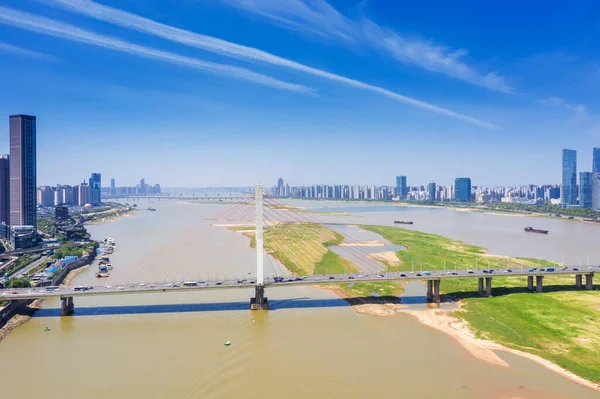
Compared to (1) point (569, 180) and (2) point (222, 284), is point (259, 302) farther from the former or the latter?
(1) point (569, 180)

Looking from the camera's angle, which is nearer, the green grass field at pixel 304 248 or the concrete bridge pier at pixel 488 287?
the concrete bridge pier at pixel 488 287

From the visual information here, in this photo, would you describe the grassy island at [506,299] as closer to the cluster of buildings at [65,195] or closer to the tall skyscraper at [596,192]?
the tall skyscraper at [596,192]

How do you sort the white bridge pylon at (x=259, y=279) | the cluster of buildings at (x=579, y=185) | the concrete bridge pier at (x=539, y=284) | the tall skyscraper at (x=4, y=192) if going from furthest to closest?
the cluster of buildings at (x=579, y=185) < the tall skyscraper at (x=4, y=192) < the concrete bridge pier at (x=539, y=284) < the white bridge pylon at (x=259, y=279)

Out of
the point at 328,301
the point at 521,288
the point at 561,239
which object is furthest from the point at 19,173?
the point at 561,239

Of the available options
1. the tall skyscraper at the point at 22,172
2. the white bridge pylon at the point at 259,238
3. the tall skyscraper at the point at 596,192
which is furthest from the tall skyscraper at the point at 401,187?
the white bridge pylon at the point at 259,238

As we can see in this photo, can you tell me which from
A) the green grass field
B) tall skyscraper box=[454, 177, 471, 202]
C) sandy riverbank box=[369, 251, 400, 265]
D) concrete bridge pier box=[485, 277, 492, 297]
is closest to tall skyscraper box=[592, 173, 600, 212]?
tall skyscraper box=[454, 177, 471, 202]

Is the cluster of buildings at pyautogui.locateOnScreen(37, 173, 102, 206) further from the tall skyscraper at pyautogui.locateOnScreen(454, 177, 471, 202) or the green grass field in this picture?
the tall skyscraper at pyautogui.locateOnScreen(454, 177, 471, 202)

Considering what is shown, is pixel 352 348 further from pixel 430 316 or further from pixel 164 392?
pixel 164 392
